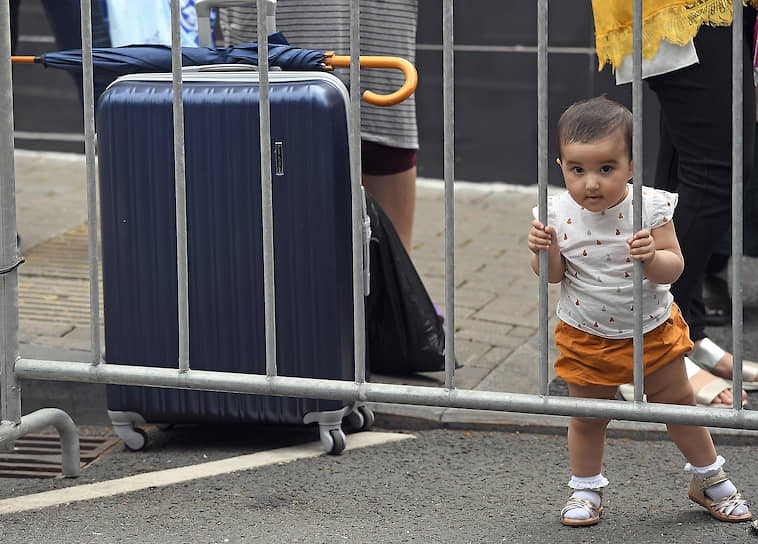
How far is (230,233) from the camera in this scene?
125 inches

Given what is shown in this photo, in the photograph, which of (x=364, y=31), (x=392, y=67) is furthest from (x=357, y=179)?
(x=364, y=31)

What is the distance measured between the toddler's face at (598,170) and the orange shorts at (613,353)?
302 mm

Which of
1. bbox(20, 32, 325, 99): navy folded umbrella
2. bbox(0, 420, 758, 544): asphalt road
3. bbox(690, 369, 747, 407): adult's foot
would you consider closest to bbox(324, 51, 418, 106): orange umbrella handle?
bbox(20, 32, 325, 99): navy folded umbrella

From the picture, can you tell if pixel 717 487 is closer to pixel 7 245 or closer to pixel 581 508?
pixel 581 508

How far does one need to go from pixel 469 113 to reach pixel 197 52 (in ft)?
12.0

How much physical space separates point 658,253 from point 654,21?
0.98m

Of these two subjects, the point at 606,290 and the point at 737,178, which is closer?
the point at 737,178

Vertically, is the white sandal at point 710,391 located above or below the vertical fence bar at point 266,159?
below

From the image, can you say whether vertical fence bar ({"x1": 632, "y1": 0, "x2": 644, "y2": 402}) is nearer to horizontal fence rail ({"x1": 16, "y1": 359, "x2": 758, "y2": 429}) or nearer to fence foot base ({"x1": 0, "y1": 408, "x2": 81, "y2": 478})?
horizontal fence rail ({"x1": 16, "y1": 359, "x2": 758, "y2": 429})

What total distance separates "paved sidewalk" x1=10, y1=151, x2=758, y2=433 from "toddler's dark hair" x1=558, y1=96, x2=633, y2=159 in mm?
1128

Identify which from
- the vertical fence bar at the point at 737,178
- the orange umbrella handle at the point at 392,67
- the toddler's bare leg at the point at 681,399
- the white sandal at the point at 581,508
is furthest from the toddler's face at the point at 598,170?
the white sandal at the point at 581,508

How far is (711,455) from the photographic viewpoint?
2791 mm

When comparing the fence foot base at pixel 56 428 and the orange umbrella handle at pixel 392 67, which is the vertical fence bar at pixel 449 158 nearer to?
the orange umbrella handle at pixel 392 67

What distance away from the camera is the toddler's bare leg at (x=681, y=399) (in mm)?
2770
